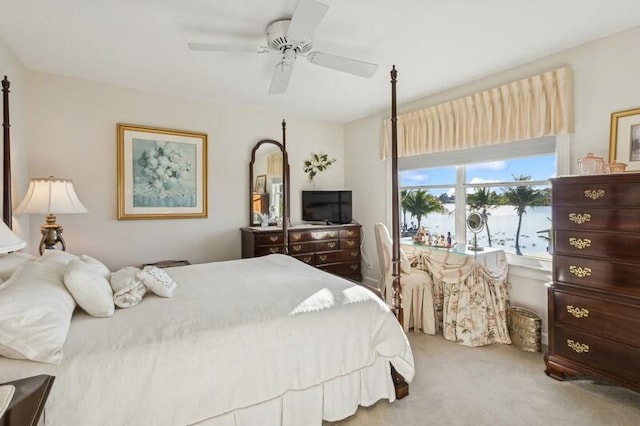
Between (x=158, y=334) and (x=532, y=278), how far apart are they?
119 inches

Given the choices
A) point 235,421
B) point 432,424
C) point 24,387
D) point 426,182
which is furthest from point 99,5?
point 426,182

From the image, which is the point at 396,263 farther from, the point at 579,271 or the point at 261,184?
the point at 261,184

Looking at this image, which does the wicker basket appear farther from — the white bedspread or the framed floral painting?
the framed floral painting

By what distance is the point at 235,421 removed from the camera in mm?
1511

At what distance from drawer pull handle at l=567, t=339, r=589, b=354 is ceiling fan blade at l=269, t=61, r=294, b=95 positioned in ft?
9.09

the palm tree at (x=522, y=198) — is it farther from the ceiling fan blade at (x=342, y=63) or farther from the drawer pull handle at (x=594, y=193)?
the ceiling fan blade at (x=342, y=63)

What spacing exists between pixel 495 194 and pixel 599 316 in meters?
1.49

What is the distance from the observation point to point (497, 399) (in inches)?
82.0

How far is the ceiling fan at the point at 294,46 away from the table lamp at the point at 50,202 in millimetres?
1706

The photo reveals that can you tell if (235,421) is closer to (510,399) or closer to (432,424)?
(432,424)

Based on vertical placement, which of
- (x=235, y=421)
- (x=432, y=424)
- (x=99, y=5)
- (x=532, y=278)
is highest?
(x=99, y=5)

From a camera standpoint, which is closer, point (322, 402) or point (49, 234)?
point (322, 402)

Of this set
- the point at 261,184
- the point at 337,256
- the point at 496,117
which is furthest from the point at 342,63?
the point at 337,256

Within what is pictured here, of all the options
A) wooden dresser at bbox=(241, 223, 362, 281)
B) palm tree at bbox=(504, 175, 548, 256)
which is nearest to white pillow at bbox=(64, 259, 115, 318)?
wooden dresser at bbox=(241, 223, 362, 281)
